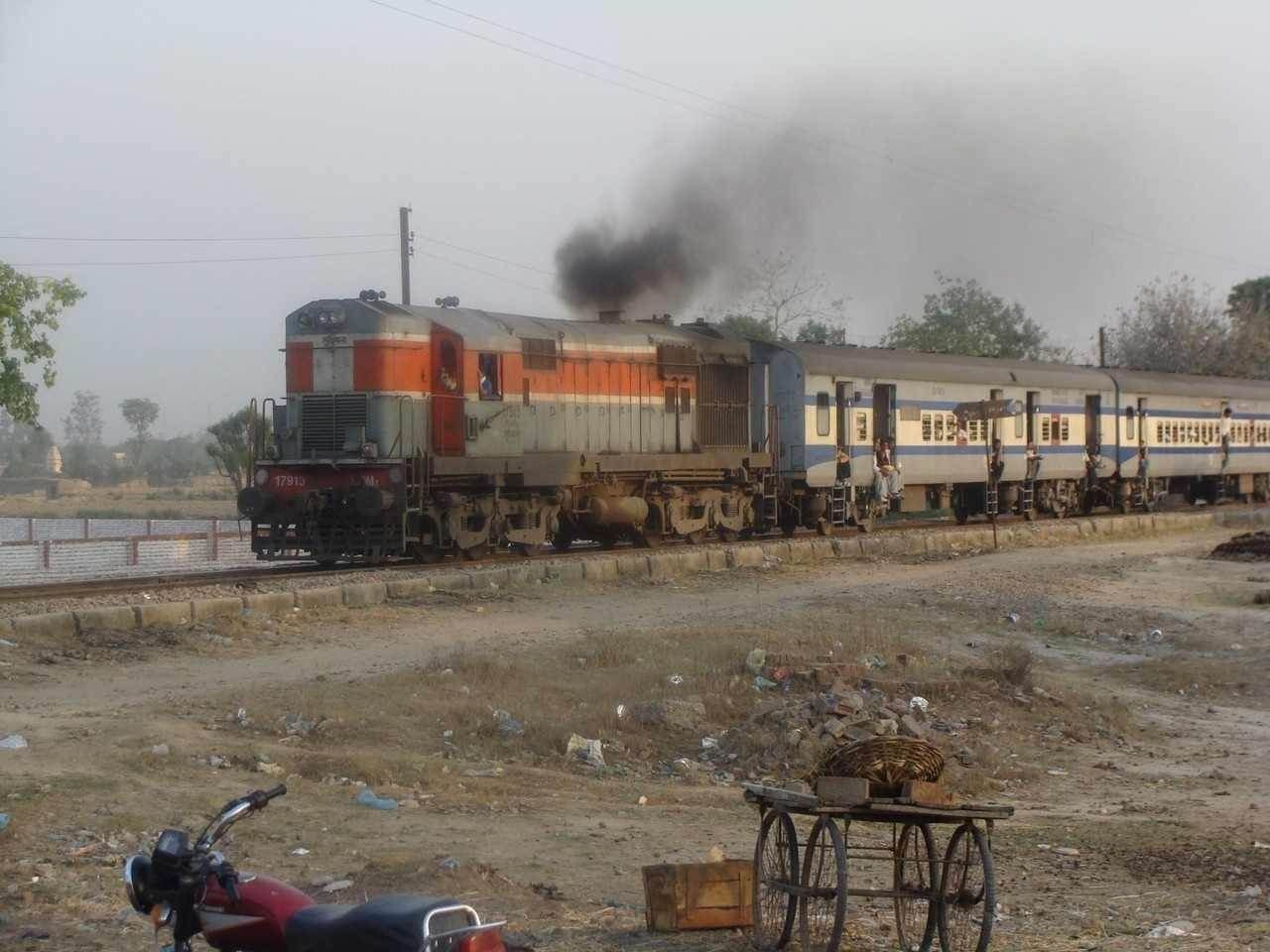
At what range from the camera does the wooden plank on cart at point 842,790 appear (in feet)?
21.4

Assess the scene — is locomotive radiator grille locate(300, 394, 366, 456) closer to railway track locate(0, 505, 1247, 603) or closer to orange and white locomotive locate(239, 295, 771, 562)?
orange and white locomotive locate(239, 295, 771, 562)

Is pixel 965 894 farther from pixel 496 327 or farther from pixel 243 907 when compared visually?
pixel 496 327

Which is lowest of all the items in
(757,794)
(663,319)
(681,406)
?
(757,794)

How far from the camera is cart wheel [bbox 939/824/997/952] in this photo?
6.38 meters

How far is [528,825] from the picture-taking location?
9055 mm

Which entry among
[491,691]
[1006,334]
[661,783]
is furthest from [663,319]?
[1006,334]

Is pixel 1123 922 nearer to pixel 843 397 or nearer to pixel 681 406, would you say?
pixel 681 406

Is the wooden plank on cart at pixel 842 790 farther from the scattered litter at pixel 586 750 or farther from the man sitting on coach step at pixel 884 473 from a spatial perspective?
the man sitting on coach step at pixel 884 473

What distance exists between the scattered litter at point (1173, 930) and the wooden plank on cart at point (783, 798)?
1825 millimetres

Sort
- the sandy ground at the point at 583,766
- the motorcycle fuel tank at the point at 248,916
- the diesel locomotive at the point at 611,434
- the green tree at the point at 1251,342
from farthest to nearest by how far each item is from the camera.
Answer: the green tree at the point at 1251,342 < the diesel locomotive at the point at 611,434 < the sandy ground at the point at 583,766 < the motorcycle fuel tank at the point at 248,916

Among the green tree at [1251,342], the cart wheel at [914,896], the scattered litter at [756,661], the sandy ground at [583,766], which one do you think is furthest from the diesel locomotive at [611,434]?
the green tree at [1251,342]

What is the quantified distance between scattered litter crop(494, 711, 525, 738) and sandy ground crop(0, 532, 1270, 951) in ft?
0.23

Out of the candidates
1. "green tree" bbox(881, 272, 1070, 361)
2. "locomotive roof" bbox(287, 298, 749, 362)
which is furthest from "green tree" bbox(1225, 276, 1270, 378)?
"locomotive roof" bbox(287, 298, 749, 362)

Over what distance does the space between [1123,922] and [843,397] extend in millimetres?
23133
